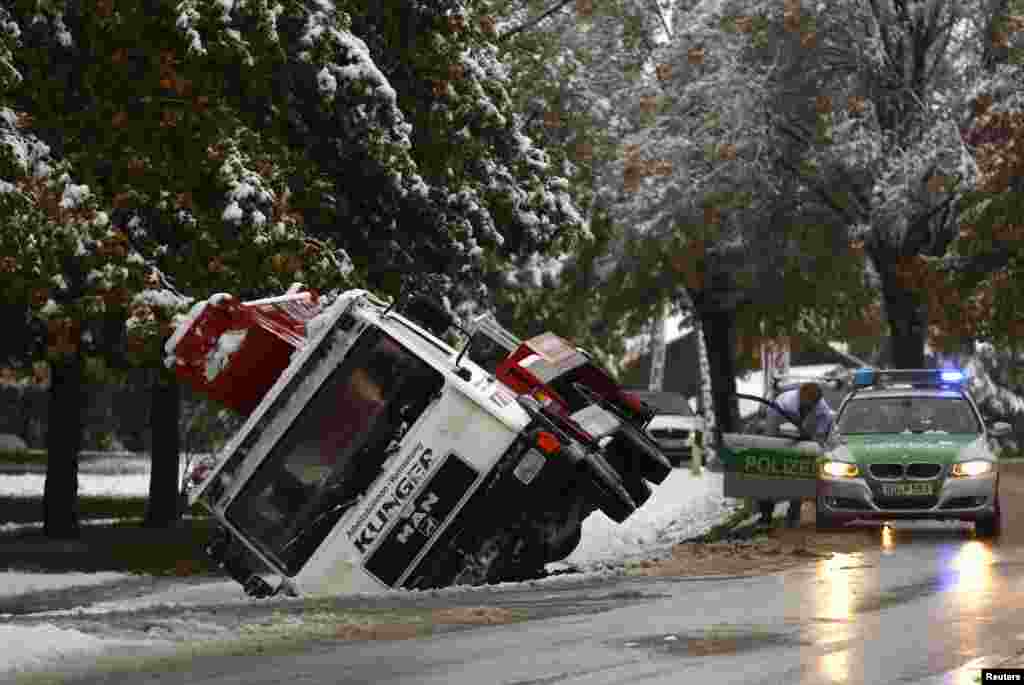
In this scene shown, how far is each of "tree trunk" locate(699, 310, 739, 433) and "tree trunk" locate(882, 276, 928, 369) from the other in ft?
28.5

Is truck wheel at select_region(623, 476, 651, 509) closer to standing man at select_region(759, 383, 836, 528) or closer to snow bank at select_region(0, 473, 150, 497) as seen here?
standing man at select_region(759, 383, 836, 528)

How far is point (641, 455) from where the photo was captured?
73.2ft

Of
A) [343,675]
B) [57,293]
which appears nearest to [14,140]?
[57,293]

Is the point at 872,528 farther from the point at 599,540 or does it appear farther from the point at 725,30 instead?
the point at 725,30

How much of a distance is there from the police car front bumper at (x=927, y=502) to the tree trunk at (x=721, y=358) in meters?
30.5

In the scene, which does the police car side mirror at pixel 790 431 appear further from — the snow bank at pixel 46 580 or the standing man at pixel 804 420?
the snow bank at pixel 46 580

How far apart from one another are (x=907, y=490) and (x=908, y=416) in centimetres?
158

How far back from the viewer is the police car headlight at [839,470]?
24.4 metres

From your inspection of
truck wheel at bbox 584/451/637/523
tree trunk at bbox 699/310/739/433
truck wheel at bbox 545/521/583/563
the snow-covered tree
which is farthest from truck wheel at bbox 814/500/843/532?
tree trunk at bbox 699/310/739/433

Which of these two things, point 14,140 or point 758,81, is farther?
point 758,81

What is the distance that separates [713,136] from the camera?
151 ft

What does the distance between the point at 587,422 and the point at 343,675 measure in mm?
8235

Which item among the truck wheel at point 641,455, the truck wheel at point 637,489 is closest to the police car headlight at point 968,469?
the truck wheel at point 641,455

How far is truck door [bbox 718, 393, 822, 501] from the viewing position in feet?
83.8
